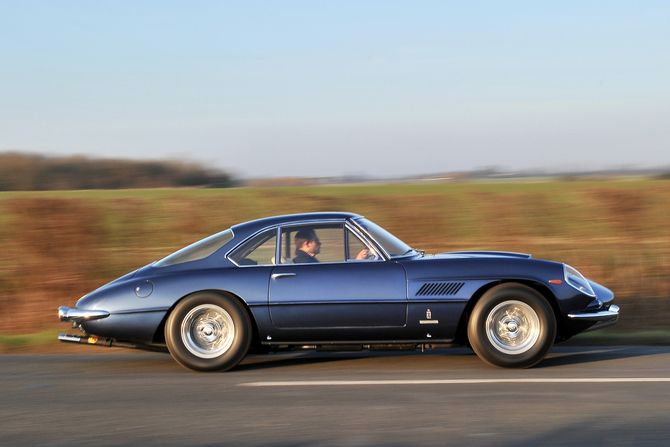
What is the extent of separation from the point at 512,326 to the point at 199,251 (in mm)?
2963

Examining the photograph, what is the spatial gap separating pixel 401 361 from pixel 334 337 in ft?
2.85

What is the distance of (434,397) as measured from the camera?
4.87 metres

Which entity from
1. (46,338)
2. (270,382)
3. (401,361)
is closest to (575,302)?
(401,361)

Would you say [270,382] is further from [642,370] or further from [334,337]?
[642,370]

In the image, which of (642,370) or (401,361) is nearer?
(642,370)

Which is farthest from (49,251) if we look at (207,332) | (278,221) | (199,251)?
(278,221)

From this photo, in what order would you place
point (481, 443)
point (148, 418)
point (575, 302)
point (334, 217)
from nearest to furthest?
point (481, 443)
point (148, 418)
point (575, 302)
point (334, 217)

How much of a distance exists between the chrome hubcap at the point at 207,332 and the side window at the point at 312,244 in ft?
2.57

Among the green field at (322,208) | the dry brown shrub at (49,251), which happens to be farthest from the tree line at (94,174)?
the dry brown shrub at (49,251)

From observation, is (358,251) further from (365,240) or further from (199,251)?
(199,251)

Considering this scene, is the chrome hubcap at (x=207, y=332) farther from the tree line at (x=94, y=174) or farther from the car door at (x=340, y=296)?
the tree line at (x=94, y=174)

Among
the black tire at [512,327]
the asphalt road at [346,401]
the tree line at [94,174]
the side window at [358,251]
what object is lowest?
the asphalt road at [346,401]

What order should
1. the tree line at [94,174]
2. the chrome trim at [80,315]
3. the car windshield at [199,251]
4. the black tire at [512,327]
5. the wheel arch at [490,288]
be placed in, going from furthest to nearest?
the tree line at [94,174], the car windshield at [199,251], the chrome trim at [80,315], the wheel arch at [490,288], the black tire at [512,327]

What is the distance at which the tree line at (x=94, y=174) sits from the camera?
92.7ft
